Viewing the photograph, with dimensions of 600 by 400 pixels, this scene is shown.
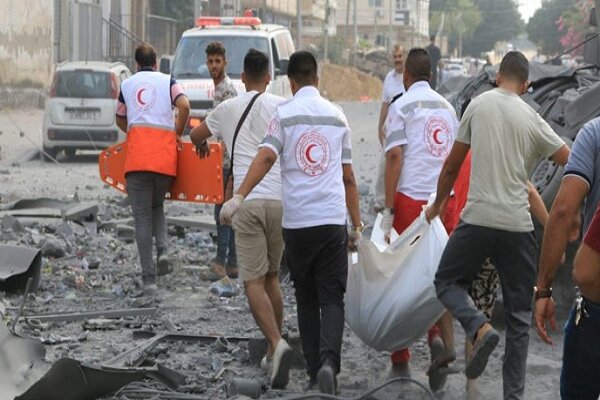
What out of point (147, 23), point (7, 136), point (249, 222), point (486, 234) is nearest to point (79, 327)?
point (249, 222)

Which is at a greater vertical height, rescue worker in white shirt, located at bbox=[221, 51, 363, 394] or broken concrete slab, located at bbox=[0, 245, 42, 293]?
rescue worker in white shirt, located at bbox=[221, 51, 363, 394]

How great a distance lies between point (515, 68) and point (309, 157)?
118cm

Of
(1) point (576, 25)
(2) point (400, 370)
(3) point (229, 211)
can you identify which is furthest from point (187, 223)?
(1) point (576, 25)

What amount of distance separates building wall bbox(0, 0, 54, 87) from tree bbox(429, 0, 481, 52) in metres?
102

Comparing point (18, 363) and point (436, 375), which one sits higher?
point (18, 363)

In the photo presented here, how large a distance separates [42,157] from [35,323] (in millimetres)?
15413

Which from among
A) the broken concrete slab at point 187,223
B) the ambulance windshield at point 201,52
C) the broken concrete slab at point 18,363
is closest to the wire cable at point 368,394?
the broken concrete slab at point 18,363

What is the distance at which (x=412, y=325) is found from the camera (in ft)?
24.9

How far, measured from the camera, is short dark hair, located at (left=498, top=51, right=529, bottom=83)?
7.07 meters

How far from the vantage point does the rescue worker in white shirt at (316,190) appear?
741 centimetres

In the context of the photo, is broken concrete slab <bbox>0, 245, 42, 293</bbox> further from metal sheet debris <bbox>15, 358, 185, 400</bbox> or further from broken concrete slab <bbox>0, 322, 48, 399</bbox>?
metal sheet debris <bbox>15, 358, 185, 400</bbox>

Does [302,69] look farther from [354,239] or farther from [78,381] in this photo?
[78,381]

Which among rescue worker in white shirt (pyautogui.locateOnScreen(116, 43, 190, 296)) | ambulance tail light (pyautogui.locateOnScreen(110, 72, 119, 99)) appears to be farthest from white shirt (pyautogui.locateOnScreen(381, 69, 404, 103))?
ambulance tail light (pyautogui.locateOnScreen(110, 72, 119, 99))

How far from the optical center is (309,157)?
24.4 feet
